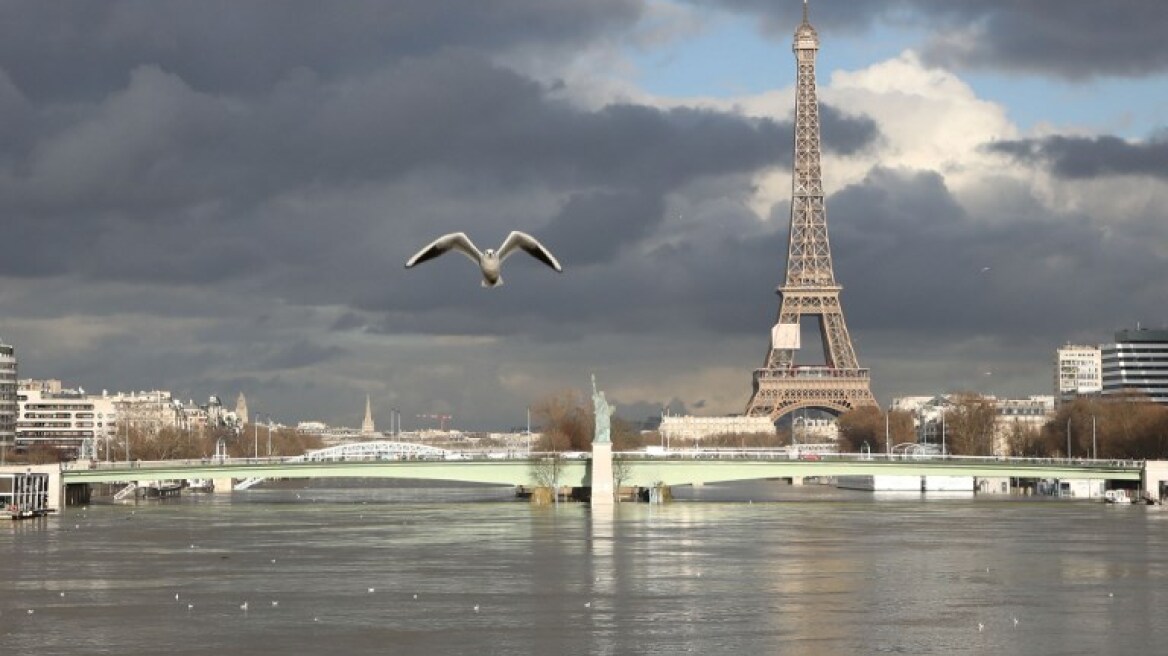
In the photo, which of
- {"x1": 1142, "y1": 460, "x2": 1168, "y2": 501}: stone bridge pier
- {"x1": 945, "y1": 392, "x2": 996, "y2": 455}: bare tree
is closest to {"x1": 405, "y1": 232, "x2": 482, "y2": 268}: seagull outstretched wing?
{"x1": 1142, "y1": 460, "x2": 1168, "y2": 501}: stone bridge pier

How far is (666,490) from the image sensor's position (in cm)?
13400

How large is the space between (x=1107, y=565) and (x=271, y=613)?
3012 centimetres

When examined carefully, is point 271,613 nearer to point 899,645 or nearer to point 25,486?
point 899,645

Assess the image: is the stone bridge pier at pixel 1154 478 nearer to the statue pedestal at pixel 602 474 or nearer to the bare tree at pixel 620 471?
the bare tree at pixel 620 471

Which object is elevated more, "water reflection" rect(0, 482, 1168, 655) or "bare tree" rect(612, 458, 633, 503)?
Result: "bare tree" rect(612, 458, 633, 503)

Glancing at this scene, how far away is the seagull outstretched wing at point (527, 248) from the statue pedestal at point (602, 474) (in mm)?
84705

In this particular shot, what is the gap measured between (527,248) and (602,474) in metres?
86.9

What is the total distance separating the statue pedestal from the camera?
384 feet

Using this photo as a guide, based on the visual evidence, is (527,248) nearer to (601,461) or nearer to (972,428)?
(601,461)

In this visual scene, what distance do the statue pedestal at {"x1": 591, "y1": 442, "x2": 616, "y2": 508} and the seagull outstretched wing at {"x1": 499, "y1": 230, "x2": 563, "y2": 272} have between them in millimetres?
84705

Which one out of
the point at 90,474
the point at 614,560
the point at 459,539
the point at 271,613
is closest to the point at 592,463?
the point at 90,474

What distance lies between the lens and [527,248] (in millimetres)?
31188

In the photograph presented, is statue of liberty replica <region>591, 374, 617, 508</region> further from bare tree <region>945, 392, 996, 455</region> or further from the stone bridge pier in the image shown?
bare tree <region>945, 392, 996, 455</region>

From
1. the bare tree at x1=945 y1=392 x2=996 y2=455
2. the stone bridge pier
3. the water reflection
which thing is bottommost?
the water reflection
